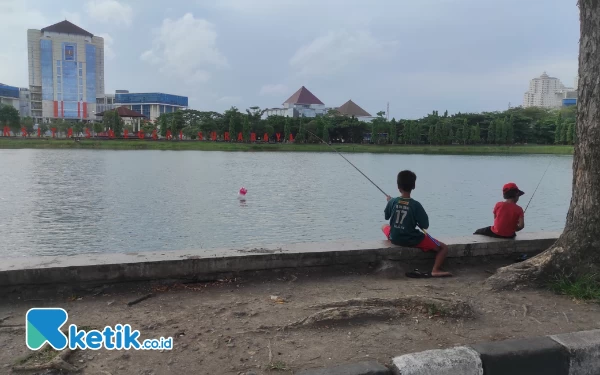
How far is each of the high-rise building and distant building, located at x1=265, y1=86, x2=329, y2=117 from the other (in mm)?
29792

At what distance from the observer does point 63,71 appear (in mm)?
73500

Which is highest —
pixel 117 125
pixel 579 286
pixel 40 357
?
pixel 117 125

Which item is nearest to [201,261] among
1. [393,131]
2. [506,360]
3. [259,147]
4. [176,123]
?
[506,360]

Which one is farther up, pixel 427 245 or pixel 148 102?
pixel 148 102

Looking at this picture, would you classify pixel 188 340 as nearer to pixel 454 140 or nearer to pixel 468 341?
pixel 468 341

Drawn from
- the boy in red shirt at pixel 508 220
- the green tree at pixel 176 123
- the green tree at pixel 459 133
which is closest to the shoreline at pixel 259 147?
the green tree at pixel 459 133

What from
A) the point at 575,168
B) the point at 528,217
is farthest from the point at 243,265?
the point at 528,217

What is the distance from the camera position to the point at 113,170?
22.4 meters

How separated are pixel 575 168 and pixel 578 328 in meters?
1.38

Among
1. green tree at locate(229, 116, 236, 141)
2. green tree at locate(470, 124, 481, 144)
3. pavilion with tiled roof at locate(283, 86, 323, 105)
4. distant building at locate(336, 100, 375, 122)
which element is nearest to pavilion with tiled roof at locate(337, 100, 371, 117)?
distant building at locate(336, 100, 375, 122)

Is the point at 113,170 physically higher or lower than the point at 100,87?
lower

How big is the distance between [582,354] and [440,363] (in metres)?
0.91

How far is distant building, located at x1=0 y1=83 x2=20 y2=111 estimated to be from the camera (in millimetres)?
71938

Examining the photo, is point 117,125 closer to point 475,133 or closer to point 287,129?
point 287,129
